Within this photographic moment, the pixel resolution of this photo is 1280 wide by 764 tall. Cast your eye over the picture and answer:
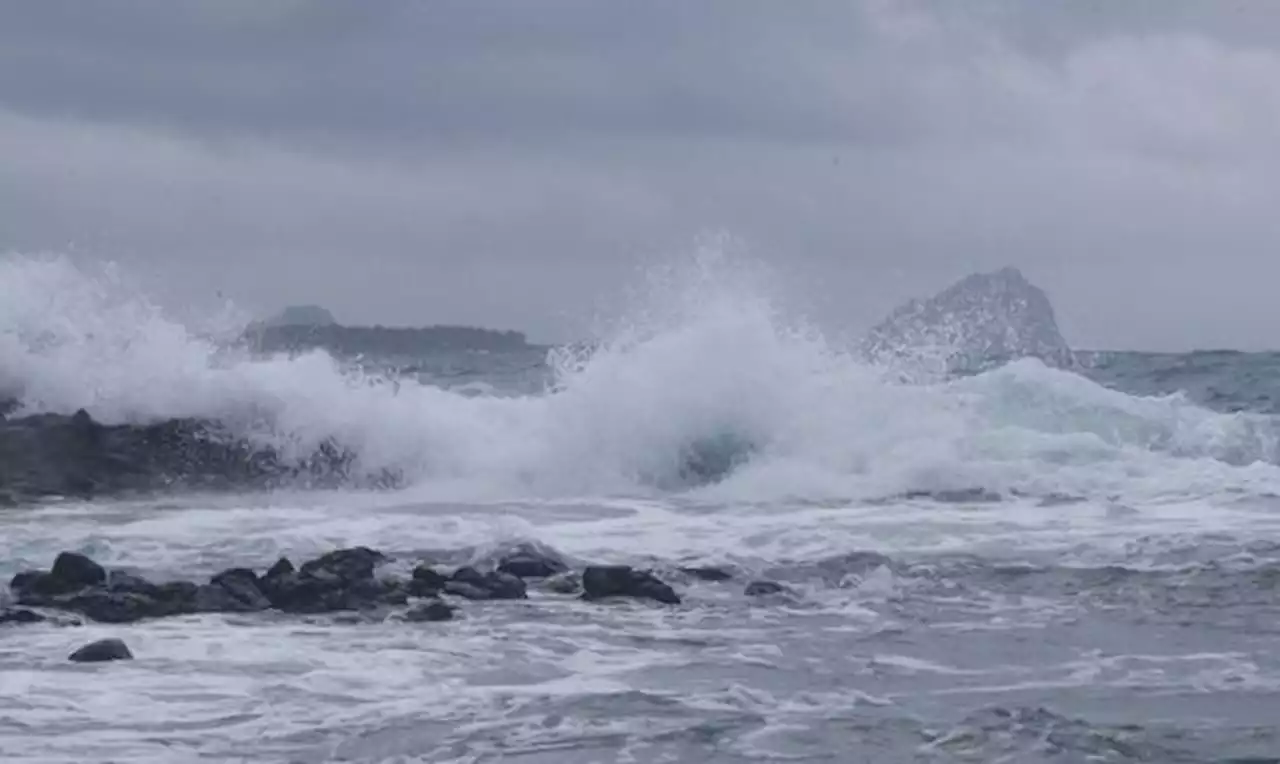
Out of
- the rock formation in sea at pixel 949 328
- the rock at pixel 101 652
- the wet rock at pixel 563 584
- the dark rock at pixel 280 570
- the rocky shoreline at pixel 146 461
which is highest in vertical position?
the rock formation in sea at pixel 949 328

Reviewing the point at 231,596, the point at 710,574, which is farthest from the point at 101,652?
the point at 710,574

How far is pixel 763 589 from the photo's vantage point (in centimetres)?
1323

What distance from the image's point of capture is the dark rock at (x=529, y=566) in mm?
13969

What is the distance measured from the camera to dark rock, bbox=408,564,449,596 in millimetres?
12862

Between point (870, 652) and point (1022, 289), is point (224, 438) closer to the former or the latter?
point (870, 652)

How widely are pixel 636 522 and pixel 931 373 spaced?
9244mm

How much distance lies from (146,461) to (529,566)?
943cm

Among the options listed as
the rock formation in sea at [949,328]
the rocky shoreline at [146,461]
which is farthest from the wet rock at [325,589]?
the rock formation in sea at [949,328]

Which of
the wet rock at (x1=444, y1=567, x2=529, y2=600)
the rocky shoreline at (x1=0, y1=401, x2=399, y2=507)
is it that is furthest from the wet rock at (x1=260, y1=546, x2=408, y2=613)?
the rocky shoreline at (x1=0, y1=401, x2=399, y2=507)

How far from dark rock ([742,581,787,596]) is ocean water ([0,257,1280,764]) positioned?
0.43ft

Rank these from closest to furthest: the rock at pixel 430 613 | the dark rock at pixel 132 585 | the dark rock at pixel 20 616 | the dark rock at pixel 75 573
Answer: the dark rock at pixel 20 616 → the rock at pixel 430 613 → the dark rock at pixel 132 585 → the dark rock at pixel 75 573

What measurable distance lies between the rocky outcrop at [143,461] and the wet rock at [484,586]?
860 cm

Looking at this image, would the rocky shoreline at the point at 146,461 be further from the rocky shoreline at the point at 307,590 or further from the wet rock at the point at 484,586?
the wet rock at the point at 484,586

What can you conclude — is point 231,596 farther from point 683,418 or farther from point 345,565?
point 683,418
